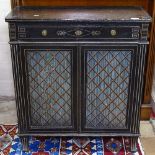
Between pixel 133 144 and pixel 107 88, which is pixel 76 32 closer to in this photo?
pixel 107 88

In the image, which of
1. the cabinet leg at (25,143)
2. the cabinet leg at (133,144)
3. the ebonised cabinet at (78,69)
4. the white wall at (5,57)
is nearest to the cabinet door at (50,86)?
the ebonised cabinet at (78,69)

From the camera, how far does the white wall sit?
235cm

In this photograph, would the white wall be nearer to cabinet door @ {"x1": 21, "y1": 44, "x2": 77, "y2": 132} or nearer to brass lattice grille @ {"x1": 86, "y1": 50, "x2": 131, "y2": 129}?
cabinet door @ {"x1": 21, "y1": 44, "x2": 77, "y2": 132}

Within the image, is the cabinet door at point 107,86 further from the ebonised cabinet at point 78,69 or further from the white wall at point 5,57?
the white wall at point 5,57

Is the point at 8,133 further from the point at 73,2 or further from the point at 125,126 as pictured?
the point at 73,2

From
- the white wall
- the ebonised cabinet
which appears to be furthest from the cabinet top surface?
the white wall

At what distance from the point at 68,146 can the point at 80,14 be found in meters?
0.91

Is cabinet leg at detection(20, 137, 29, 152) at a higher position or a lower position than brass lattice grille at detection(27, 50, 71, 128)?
lower

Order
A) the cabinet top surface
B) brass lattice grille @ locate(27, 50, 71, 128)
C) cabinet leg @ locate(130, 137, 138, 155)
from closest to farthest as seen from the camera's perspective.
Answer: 1. the cabinet top surface
2. brass lattice grille @ locate(27, 50, 71, 128)
3. cabinet leg @ locate(130, 137, 138, 155)

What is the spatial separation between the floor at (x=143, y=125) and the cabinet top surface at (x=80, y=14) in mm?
909

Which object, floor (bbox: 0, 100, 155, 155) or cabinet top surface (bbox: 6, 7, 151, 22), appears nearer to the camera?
cabinet top surface (bbox: 6, 7, 151, 22)

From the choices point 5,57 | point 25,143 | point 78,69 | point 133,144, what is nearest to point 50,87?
point 78,69

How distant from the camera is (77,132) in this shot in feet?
6.44

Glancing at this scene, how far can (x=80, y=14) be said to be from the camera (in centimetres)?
177
